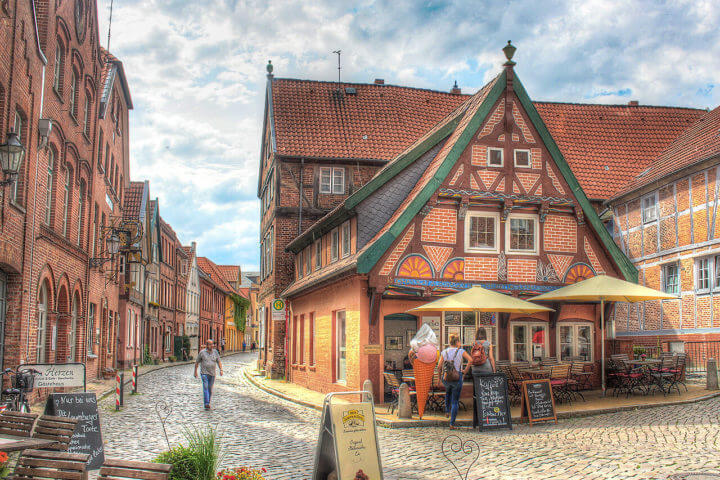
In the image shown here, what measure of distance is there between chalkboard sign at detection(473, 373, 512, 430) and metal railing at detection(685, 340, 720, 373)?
1135cm

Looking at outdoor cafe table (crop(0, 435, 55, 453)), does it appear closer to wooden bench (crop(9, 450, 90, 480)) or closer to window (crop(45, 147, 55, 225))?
wooden bench (crop(9, 450, 90, 480))

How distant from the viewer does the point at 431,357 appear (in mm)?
14109

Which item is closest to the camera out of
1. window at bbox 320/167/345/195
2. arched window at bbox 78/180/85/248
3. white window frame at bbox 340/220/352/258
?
white window frame at bbox 340/220/352/258

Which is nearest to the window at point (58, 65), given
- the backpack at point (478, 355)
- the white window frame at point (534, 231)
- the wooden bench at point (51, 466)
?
the white window frame at point (534, 231)

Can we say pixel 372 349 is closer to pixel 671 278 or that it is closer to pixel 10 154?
pixel 10 154

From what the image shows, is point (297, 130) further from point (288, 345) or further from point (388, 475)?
point (388, 475)

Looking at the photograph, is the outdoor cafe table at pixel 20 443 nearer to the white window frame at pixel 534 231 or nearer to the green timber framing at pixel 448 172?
the green timber framing at pixel 448 172

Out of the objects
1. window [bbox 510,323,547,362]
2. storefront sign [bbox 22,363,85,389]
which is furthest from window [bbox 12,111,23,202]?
window [bbox 510,323,547,362]

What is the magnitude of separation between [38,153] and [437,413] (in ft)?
33.2

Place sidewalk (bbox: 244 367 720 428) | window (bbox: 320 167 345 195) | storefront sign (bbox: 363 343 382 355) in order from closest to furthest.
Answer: sidewalk (bbox: 244 367 720 428), storefront sign (bbox: 363 343 382 355), window (bbox: 320 167 345 195)

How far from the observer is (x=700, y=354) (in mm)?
22281

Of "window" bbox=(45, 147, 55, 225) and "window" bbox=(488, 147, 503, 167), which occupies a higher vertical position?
"window" bbox=(488, 147, 503, 167)

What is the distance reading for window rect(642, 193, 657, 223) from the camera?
2617 cm

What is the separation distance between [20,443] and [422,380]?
8.55 m
